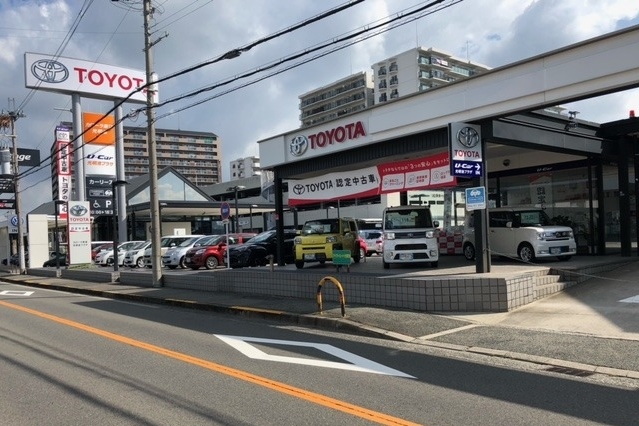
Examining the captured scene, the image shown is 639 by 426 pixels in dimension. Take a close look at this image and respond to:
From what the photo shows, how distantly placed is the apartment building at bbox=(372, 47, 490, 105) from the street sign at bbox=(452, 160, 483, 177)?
88852 mm

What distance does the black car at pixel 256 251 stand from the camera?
21.3m

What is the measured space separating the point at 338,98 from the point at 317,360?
111m

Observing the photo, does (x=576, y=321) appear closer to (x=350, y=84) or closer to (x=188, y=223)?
(x=188, y=223)

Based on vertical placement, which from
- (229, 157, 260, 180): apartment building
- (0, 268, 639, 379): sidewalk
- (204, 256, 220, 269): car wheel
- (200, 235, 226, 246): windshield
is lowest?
(0, 268, 639, 379): sidewalk

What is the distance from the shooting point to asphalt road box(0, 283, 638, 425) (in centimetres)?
505

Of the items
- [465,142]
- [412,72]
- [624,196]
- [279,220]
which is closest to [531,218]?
[624,196]

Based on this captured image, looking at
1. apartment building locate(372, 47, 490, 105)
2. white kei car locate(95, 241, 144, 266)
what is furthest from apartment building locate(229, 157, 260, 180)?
white kei car locate(95, 241, 144, 266)

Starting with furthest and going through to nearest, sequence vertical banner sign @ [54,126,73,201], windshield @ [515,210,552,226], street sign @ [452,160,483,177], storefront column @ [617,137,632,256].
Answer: vertical banner sign @ [54,126,73,201]
storefront column @ [617,137,632,256]
windshield @ [515,210,552,226]
street sign @ [452,160,483,177]

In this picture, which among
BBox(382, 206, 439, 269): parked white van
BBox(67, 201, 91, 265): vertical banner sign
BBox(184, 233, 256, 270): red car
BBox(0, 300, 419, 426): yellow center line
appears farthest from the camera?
BBox(67, 201, 91, 265): vertical banner sign

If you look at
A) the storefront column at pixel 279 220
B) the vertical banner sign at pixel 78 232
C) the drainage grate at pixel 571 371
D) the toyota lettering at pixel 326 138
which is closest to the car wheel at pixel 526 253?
the toyota lettering at pixel 326 138

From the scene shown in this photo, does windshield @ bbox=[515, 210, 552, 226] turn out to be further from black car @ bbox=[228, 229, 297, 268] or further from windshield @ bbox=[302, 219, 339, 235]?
black car @ bbox=[228, 229, 297, 268]

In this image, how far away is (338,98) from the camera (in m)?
115

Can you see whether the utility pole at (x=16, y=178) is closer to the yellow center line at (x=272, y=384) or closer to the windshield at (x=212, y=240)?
the windshield at (x=212, y=240)

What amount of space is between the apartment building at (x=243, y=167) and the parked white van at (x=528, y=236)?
12549 cm
